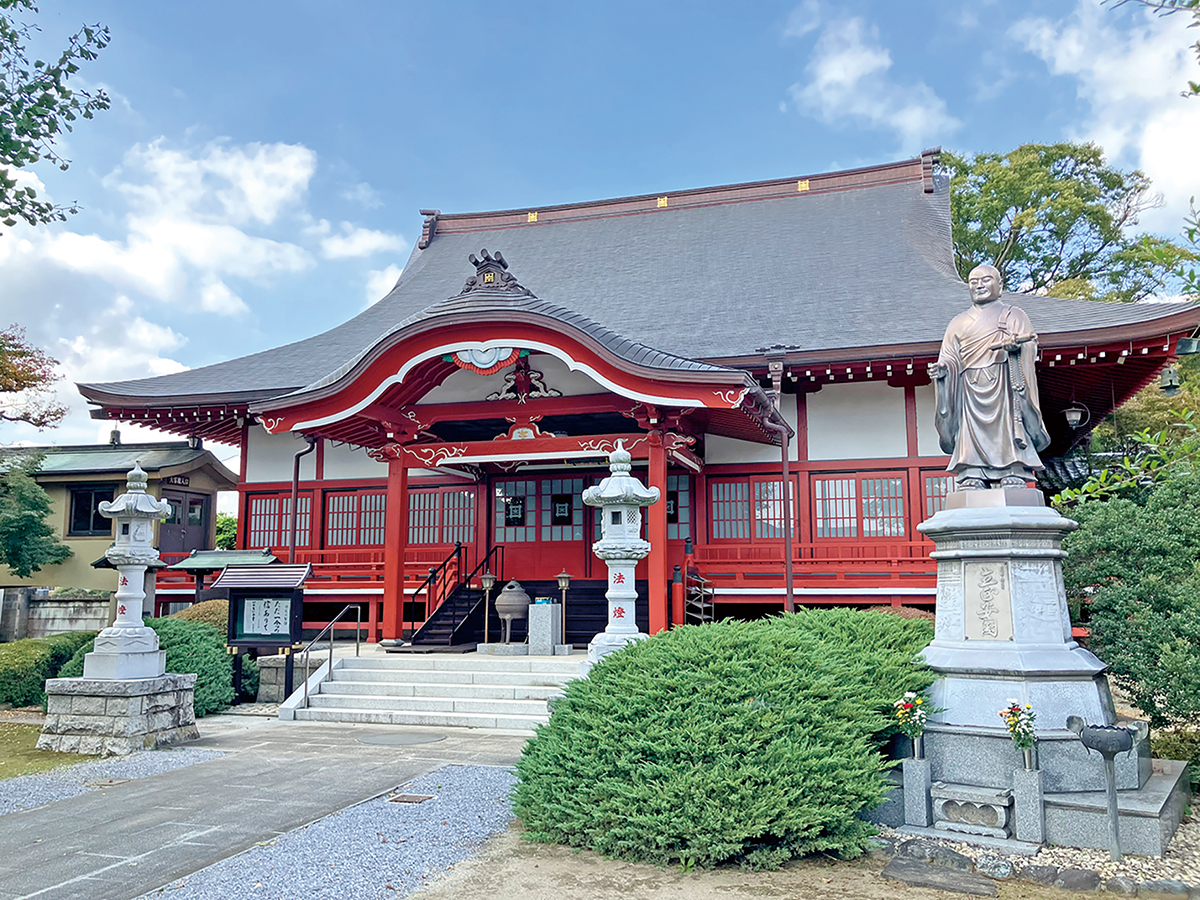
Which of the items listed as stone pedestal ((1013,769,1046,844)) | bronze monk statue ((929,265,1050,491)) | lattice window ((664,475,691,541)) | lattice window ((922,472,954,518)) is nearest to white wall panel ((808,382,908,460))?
lattice window ((922,472,954,518))

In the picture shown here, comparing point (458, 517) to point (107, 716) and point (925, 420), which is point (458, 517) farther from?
point (925, 420)

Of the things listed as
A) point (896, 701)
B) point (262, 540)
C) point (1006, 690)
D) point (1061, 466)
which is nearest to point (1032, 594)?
point (1006, 690)

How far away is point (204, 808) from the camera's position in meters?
6.22

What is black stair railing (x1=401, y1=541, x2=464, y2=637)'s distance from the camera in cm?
1434

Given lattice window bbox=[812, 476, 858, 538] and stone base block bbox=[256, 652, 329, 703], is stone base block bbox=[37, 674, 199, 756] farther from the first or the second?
lattice window bbox=[812, 476, 858, 538]

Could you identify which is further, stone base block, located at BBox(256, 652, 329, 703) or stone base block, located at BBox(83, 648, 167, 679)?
stone base block, located at BBox(256, 652, 329, 703)

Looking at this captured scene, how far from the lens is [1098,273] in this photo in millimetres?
26109

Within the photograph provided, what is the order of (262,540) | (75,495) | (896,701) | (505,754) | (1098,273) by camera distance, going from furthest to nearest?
(1098,273) → (75,495) → (262,540) → (505,754) → (896,701)

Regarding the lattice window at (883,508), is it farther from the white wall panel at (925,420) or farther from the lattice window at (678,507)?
the lattice window at (678,507)

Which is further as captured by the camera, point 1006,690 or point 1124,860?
point 1006,690

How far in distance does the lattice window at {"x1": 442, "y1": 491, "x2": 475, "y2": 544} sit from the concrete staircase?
4415 mm

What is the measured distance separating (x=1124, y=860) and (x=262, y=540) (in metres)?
15.4

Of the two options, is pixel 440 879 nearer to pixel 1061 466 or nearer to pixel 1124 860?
pixel 1124 860

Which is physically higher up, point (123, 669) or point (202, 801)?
point (123, 669)
